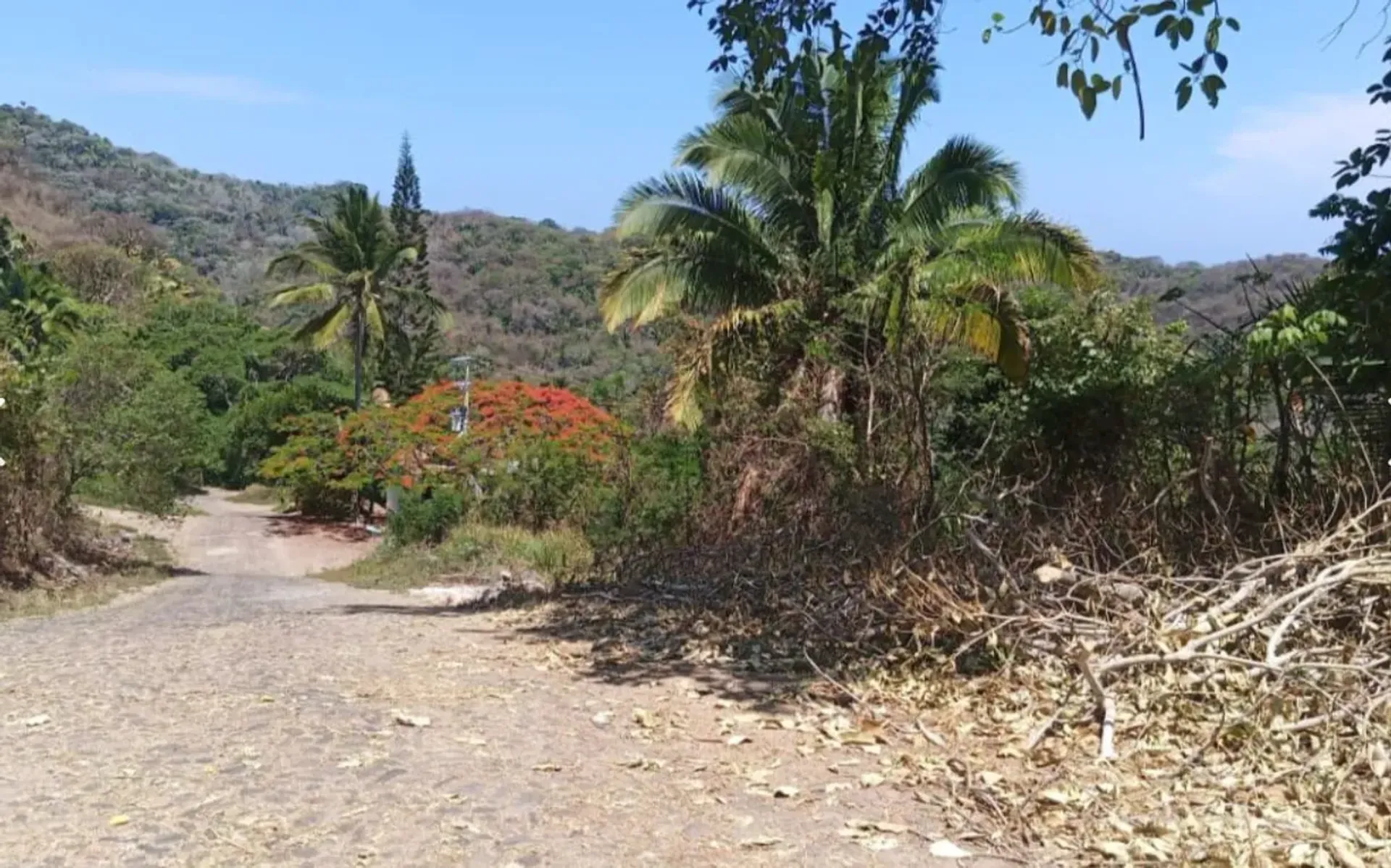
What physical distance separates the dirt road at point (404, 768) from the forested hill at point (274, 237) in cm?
3990

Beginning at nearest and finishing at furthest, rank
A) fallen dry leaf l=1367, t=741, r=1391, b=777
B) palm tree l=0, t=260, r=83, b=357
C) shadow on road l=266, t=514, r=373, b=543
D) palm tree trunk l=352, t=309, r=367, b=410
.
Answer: fallen dry leaf l=1367, t=741, r=1391, b=777, palm tree l=0, t=260, r=83, b=357, shadow on road l=266, t=514, r=373, b=543, palm tree trunk l=352, t=309, r=367, b=410

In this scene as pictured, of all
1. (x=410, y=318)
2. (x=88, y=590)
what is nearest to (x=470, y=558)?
(x=88, y=590)

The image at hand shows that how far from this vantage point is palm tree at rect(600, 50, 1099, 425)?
1404cm

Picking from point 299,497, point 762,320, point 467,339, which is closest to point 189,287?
point 467,339

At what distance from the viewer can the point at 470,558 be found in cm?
2134

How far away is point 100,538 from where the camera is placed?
20.2m

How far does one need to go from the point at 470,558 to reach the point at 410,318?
87.1 feet

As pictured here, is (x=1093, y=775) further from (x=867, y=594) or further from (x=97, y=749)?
(x=97, y=749)

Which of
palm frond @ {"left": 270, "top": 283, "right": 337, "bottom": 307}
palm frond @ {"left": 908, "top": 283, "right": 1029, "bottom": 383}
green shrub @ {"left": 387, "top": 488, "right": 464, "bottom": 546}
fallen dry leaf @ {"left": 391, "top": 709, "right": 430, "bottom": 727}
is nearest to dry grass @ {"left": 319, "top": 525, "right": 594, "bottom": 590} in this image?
green shrub @ {"left": 387, "top": 488, "right": 464, "bottom": 546}

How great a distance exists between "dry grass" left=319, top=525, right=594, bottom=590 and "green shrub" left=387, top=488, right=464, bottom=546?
43 centimetres

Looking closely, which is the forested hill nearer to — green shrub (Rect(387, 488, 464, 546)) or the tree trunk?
green shrub (Rect(387, 488, 464, 546))

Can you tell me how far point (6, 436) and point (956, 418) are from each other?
457 inches

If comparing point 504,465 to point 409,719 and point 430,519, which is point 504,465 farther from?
point 409,719

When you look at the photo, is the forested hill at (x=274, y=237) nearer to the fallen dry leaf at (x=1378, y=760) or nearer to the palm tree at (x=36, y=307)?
the palm tree at (x=36, y=307)
